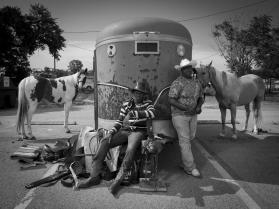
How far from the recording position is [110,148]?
374 cm

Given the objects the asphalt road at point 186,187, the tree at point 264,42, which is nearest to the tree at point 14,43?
the asphalt road at point 186,187

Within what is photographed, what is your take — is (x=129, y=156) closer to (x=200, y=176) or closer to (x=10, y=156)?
(x=200, y=176)

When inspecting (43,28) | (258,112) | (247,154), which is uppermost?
(43,28)

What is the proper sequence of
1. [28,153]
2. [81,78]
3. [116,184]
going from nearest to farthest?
[116,184]
[28,153]
[81,78]

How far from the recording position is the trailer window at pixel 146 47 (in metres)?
4.06

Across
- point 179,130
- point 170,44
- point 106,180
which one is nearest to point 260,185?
point 179,130

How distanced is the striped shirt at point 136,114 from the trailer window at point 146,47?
0.96 metres

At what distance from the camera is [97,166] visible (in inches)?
137

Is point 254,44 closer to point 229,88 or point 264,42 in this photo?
point 264,42

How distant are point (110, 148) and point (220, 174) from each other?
6.65 ft

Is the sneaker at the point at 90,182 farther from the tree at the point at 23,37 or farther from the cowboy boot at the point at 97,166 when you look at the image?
the tree at the point at 23,37

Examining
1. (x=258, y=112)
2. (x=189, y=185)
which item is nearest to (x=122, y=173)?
(x=189, y=185)

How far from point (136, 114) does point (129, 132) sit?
369mm

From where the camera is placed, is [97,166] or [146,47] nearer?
[97,166]
